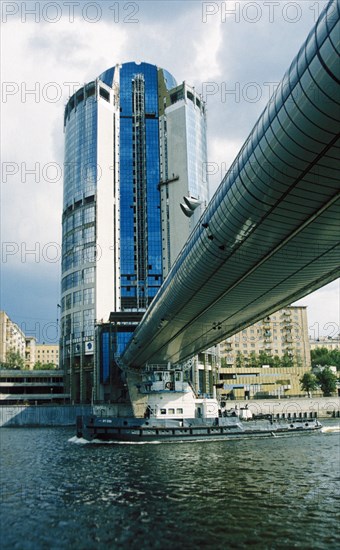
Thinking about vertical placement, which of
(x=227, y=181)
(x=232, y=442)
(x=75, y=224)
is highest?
(x=75, y=224)

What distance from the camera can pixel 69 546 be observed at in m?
20.0

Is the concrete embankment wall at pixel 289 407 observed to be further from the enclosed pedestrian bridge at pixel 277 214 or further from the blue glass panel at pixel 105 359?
the enclosed pedestrian bridge at pixel 277 214

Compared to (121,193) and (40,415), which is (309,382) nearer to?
(40,415)

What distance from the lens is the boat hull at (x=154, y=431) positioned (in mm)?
62688

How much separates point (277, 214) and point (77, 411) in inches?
3783

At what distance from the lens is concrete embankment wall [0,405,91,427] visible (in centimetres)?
10819

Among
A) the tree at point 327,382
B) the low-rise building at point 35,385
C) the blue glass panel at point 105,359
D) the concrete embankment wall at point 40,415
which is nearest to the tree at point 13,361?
the low-rise building at point 35,385

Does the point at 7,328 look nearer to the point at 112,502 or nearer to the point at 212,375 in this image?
the point at 212,375

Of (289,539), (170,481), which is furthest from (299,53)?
(170,481)

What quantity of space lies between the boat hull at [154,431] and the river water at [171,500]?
13.0 meters

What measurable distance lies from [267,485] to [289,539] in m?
11.5

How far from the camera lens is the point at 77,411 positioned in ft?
368

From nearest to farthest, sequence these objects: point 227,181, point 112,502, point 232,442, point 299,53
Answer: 1. point 299,53
2. point 227,181
3. point 112,502
4. point 232,442

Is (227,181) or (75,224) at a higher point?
(75,224)
